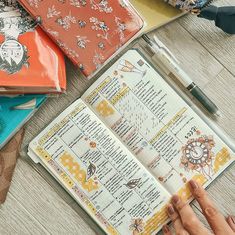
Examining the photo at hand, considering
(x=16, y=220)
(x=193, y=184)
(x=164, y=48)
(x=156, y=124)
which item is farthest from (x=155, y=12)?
(x=16, y=220)

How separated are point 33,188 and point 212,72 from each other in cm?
35

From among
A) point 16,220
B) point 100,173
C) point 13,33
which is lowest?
point 16,220

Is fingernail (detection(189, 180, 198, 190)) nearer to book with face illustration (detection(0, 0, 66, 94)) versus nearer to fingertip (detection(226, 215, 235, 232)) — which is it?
fingertip (detection(226, 215, 235, 232))

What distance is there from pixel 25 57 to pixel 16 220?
261 mm

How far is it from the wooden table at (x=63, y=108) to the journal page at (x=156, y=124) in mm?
30

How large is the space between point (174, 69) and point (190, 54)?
0.14 ft

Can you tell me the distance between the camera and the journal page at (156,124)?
0.71 meters

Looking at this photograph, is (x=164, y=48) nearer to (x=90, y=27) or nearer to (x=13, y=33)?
(x=90, y=27)

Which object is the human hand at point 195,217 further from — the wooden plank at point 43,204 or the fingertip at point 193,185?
the wooden plank at point 43,204

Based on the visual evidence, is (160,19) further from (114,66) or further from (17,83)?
(17,83)

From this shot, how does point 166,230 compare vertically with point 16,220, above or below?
above

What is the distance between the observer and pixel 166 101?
719 millimetres

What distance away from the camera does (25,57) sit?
0.66m

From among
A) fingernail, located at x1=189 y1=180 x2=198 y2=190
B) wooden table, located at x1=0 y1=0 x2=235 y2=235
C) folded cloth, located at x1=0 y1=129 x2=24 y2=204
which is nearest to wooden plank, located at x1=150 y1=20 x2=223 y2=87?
wooden table, located at x1=0 y1=0 x2=235 y2=235
